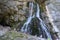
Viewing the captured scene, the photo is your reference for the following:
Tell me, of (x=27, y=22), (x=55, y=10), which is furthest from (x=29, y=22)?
(x=55, y=10)

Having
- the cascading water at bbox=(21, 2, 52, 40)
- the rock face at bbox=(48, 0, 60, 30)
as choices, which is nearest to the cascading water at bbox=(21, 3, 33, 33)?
the cascading water at bbox=(21, 2, 52, 40)

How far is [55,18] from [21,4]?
1.82 metres

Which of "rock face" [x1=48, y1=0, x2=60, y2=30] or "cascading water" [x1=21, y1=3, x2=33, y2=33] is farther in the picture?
"rock face" [x1=48, y1=0, x2=60, y2=30]

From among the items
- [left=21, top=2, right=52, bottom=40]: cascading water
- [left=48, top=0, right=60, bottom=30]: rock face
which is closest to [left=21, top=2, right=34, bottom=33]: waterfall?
[left=21, top=2, right=52, bottom=40]: cascading water

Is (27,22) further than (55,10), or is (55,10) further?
(55,10)

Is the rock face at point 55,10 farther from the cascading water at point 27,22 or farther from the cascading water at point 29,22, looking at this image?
the cascading water at point 27,22

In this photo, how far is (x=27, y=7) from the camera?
496cm

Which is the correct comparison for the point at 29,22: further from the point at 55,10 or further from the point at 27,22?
the point at 55,10

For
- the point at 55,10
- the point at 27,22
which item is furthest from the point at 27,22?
the point at 55,10

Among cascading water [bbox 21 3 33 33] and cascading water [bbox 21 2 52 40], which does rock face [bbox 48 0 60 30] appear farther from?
cascading water [bbox 21 3 33 33]

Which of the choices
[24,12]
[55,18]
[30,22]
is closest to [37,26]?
[30,22]

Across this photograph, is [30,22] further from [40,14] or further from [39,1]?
[39,1]

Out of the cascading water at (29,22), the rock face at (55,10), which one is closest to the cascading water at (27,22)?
the cascading water at (29,22)

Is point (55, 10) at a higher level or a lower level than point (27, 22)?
higher
